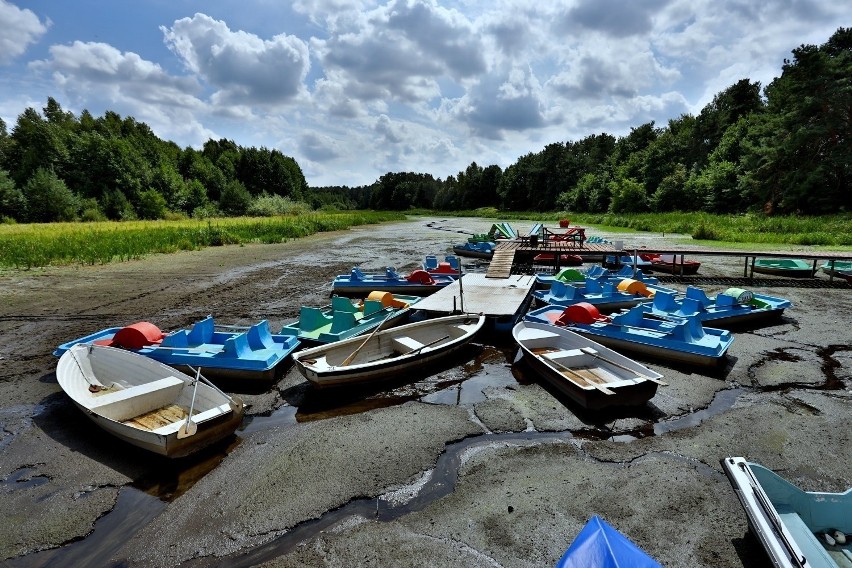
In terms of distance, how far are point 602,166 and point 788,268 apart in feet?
227

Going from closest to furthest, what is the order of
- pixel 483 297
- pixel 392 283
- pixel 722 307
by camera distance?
pixel 722 307, pixel 483 297, pixel 392 283

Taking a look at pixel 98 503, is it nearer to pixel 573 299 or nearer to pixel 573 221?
pixel 573 299

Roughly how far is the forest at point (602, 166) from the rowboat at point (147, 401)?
140 ft

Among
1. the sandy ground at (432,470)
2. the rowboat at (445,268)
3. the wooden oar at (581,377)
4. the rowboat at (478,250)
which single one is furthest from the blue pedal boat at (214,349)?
the rowboat at (478,250)

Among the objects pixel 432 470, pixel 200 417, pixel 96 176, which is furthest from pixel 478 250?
pixel 96 176

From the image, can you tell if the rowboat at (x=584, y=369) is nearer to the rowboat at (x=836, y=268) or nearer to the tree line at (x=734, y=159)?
the rowboat at (x=836, y=268)

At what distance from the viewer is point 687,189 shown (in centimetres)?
4978

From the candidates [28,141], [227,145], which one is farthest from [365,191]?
[28,141]

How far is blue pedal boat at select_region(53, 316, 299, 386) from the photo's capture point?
774cm

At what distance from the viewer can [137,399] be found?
6.08 m

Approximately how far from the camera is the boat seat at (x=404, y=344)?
866 centimetres

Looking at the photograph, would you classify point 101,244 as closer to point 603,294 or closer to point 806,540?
point 603,294

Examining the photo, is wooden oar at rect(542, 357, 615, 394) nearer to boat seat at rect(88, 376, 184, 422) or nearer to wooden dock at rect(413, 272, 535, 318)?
wooden dock at rect(413, 272, 535, 318)

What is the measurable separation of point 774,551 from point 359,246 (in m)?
33.0
